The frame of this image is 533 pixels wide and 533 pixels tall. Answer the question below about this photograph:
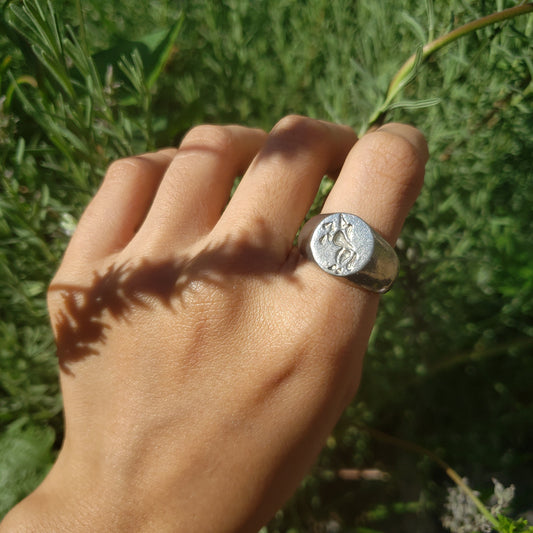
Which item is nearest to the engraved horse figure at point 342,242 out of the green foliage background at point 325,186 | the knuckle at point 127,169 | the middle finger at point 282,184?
the middle finger at point 282,184

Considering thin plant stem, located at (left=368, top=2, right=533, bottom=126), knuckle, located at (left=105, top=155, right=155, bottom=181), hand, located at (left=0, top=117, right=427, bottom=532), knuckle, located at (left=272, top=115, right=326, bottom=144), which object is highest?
thin plant stem, located at (left=368, top=2, right=533, bottom=126)

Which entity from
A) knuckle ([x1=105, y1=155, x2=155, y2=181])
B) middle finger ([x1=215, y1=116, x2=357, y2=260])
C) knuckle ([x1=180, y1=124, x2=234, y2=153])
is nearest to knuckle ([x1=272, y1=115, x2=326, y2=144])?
middle finger ([x1=215, y1=116, x2=357, y2=260])

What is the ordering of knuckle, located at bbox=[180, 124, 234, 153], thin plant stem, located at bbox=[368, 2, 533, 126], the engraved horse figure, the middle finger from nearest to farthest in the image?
thin plant stem, located at bbox=[368, 2, 533, 126], the engraved horse figure, the middle finger, knuckle, located at bbox=[180, 124, 234, 153]

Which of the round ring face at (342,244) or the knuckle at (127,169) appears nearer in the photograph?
the round ring face at (342,244)

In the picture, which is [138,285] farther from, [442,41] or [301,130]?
[442,41]

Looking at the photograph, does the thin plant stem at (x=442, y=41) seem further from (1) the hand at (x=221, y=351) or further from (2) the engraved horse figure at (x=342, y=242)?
(2) the engraved horse figure at (x=342, y=242)

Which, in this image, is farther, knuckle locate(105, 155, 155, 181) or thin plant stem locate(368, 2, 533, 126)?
knuckle locate(105, 155, 155, 181)

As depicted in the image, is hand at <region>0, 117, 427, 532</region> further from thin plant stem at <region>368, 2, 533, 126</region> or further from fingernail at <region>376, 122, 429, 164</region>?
thin plant stem at <region>368, 2, 533, 126</region>
